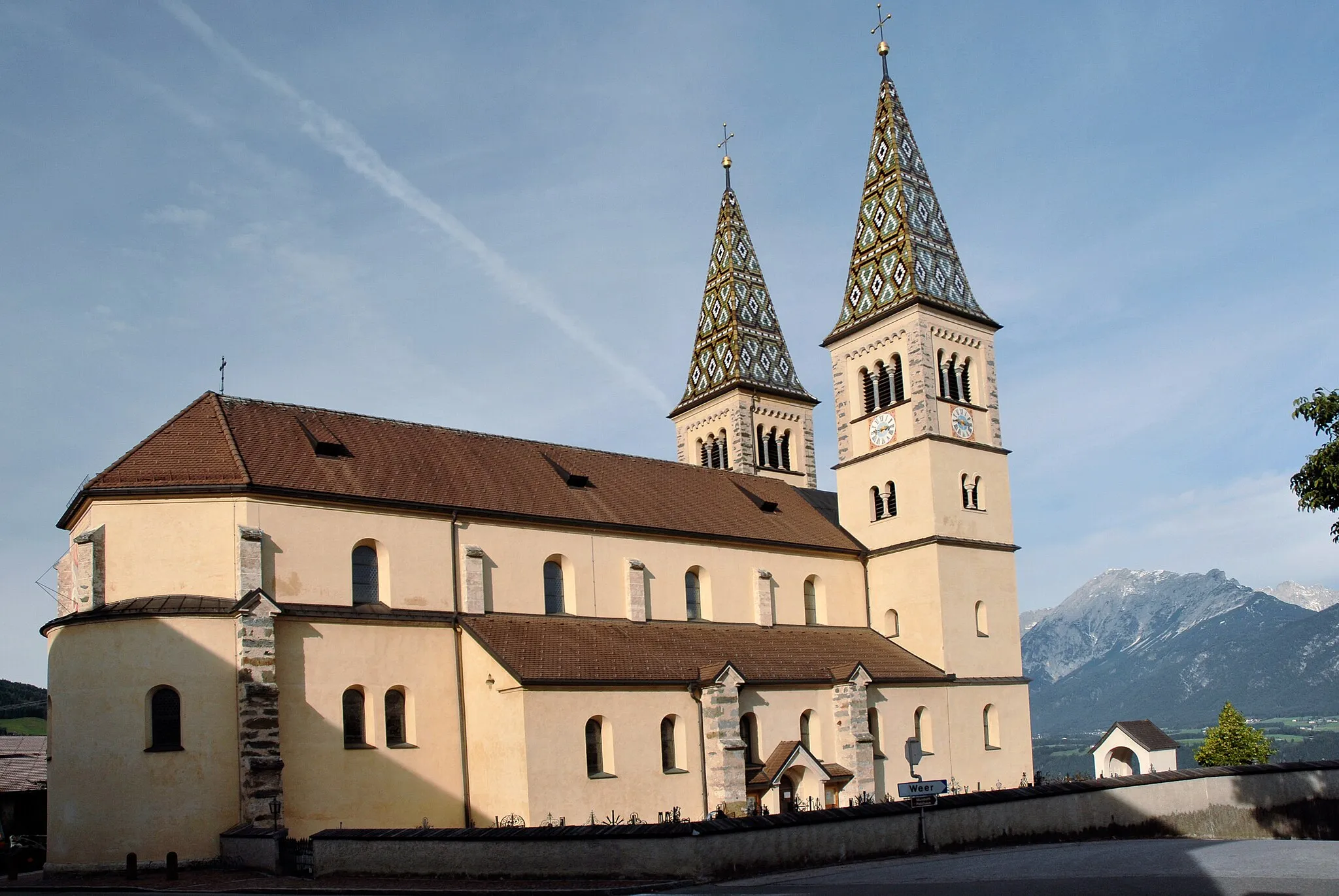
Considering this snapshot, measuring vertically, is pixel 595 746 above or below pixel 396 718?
below

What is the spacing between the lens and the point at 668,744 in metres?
34.4

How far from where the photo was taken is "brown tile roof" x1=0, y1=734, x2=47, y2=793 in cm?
4769

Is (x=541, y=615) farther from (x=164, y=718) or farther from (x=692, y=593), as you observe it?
(x=164, y=718)

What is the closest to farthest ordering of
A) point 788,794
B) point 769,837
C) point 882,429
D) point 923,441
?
point 769,837 < point 788,794 < point 923,441 < point 882,429

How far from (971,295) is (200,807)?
3567cm

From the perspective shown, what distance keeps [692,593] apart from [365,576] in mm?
12460

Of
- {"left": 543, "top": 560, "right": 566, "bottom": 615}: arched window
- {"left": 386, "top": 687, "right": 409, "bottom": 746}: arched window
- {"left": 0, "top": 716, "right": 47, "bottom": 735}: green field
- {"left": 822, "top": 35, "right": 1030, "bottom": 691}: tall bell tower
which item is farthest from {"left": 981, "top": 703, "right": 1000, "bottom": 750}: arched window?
{"left": 0, "top": 716, "right": 47, "bottom": 735}: green field

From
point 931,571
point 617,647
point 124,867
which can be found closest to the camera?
point 124,867

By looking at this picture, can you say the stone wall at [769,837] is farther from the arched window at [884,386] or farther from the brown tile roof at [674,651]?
the arched window at [884,386]

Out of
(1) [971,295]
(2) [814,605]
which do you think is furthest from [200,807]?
(1) [971,295]

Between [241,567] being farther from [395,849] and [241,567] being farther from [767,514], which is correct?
[767,514]

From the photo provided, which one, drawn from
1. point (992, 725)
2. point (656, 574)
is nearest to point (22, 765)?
point (656, 574)

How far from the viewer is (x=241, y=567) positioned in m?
29.5

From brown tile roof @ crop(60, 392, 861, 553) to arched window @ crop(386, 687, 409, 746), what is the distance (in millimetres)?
5301
